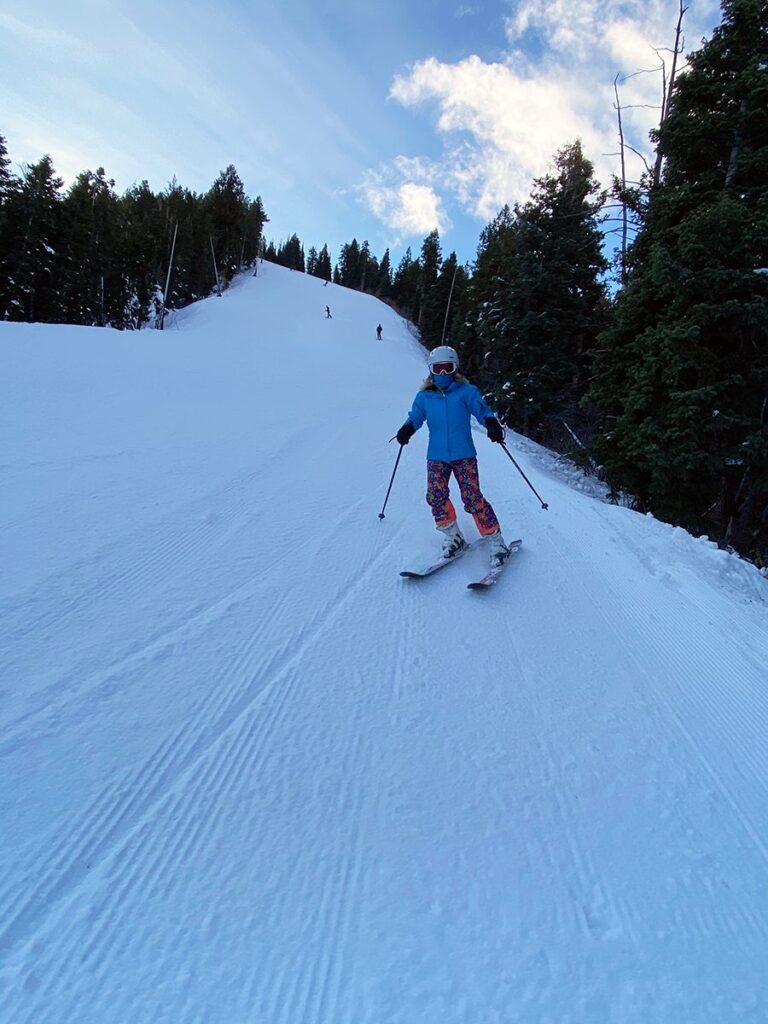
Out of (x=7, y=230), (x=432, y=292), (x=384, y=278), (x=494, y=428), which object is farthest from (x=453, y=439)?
(x=384, y=278)

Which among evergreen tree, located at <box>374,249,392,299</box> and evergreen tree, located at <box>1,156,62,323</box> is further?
evergreen tree, located at <box>374,249,392,299</box>

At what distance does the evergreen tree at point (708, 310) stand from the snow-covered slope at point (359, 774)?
383cm

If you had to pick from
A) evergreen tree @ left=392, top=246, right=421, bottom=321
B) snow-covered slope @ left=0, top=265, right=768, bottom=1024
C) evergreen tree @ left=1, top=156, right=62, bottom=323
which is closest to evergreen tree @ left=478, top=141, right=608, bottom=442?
snow-covered slope @ left=0, top=265, right=768, bottom=1024

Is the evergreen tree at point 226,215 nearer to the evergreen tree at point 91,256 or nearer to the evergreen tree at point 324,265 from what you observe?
the evergreen tree at point 91,256

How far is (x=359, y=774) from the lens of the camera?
2.24m

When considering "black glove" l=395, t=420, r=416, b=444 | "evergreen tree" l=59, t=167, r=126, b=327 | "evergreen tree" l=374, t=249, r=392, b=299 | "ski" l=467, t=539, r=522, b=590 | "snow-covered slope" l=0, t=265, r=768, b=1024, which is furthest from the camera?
"evergreen tree" l=374, t=249, r=392, b=299

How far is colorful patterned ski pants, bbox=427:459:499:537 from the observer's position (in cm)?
443

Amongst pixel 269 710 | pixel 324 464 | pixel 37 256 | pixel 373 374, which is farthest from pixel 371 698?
pixel 37 256

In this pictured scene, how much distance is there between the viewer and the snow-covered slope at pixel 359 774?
5.09ft

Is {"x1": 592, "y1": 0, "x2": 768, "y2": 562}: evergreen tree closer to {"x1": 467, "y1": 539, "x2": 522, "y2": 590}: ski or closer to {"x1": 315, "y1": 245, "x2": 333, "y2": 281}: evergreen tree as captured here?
{"x1": 467, "y1": 539, "x2": 522, "y2": 590}: ski

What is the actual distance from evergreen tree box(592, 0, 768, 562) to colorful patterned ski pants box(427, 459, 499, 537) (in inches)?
210

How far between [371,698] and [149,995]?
149 cm

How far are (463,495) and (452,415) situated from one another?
74 centimetres

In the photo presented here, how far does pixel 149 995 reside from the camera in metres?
1.42
